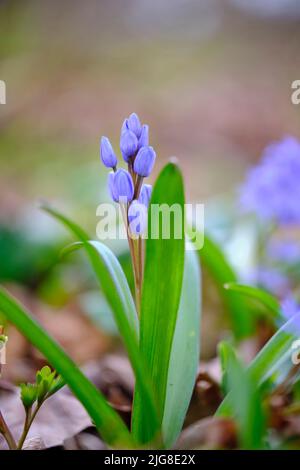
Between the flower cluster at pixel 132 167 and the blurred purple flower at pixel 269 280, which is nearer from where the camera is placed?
the flower cluster at pixel 132 167

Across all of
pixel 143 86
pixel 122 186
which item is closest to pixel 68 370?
pixel 122 186

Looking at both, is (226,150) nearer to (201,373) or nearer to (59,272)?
(59,272)

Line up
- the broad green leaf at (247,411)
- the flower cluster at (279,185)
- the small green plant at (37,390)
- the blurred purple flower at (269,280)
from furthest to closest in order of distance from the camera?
the blurred purple flower at (269,280) → the flower cluster at (279,185) → the small green plant at (37,390) → the broad green leaf at (247,411)

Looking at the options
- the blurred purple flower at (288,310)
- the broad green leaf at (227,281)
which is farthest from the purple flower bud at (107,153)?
the broad green leaf at (227,281)

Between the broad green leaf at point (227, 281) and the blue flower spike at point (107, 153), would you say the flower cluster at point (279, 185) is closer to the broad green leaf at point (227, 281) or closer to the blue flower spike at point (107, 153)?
the broad green leaf at point (227, 281)

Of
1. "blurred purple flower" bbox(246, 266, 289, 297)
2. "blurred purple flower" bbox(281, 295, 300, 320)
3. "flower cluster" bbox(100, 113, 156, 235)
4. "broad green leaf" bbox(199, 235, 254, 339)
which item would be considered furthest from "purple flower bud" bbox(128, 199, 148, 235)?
"blurred purple flower" bbox(246, 266, 289, 297)

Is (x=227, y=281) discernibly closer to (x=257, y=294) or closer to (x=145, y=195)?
(x=257, y=294)
